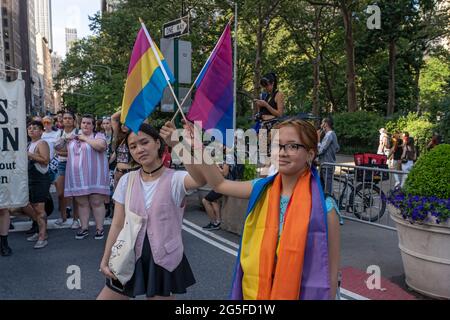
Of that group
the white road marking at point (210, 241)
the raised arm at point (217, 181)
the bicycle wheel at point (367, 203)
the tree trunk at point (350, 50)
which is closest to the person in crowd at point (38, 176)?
the white road marking at point (210, 241)

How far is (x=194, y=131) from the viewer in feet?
8.73

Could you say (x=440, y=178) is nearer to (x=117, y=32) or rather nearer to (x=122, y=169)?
(x=122, y=169)

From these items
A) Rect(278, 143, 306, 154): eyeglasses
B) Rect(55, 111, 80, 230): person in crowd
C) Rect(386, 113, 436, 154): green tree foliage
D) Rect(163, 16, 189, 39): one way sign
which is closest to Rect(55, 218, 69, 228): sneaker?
Rect(55, 111, 80, 230): person in crowd

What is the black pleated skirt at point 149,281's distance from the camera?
284 cm

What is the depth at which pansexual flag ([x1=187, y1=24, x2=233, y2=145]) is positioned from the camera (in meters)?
3.71

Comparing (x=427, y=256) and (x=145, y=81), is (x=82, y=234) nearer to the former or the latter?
(x=145, y=81)

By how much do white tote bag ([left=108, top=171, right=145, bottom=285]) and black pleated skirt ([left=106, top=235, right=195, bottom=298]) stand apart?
0.20 feet

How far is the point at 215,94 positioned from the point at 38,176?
3.86 meters

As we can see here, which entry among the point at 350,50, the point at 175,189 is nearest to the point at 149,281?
the point at 175,189

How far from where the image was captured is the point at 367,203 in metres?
7.95

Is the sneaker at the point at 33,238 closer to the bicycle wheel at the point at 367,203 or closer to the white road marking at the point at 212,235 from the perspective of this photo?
the white road marking at the point at 212,235

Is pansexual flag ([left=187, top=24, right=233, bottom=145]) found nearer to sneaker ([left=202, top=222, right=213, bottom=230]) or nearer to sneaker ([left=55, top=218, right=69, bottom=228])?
sneaker ([left=202, top=222, right=213, bottom=230])
